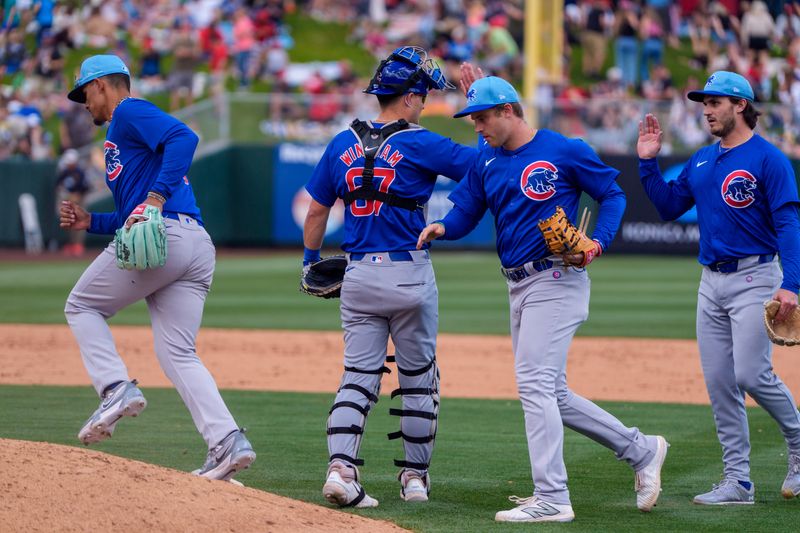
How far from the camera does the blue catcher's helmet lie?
579cm

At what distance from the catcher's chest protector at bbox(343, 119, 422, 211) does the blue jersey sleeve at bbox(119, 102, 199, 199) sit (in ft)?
2.57

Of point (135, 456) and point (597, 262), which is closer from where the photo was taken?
point (135, 456)

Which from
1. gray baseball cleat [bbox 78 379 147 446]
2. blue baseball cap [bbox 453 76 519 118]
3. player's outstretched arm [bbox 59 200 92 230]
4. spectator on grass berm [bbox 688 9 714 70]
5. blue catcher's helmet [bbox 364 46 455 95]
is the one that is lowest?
gray baseball cleat [bbox 78 379 147 446]

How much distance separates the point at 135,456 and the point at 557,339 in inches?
103

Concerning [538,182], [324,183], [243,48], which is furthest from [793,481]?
[243,48]

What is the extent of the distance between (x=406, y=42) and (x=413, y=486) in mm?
24239

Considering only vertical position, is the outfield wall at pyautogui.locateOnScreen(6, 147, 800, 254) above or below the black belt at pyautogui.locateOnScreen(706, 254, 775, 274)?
below

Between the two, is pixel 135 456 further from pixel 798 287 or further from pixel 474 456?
pixel 798 287

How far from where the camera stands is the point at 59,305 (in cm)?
1586

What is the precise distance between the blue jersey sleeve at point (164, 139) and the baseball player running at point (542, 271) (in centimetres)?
117

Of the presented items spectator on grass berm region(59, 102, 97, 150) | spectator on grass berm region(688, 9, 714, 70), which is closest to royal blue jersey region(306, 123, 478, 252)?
spectator on grass berm region(59, 102, 97, 150)

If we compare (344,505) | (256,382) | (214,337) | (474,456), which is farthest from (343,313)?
(214,337)

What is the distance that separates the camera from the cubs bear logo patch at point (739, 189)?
590 cm

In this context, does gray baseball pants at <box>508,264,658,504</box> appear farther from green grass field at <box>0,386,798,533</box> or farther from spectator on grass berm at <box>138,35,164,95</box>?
spectator on grass berm at <box>138,35,164,95</box>
